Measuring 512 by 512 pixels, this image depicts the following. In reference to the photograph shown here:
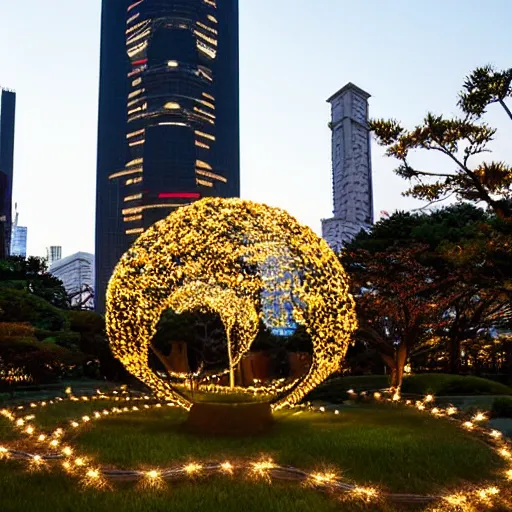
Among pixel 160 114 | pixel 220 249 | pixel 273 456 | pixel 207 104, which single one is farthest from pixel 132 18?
pixel 273 456

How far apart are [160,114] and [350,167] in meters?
78.0

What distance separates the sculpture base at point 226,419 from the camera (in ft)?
28.2

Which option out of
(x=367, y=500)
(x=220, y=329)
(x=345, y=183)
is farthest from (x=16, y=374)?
(x=345, y=183)

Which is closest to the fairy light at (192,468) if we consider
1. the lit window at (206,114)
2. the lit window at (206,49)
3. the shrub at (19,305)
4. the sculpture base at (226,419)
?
the sculpture base at (226,419)

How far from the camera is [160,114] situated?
4688 inches

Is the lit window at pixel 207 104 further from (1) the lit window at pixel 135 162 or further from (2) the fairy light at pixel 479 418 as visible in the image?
(2) the fairy light at pixel 479 418

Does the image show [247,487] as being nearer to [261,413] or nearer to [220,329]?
[261,413]

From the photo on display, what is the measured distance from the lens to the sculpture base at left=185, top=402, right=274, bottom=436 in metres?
8.59

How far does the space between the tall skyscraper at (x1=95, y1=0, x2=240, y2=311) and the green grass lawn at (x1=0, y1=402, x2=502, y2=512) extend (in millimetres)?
104670

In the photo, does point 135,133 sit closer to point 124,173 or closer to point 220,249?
point 124,173

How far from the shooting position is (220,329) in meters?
26.3

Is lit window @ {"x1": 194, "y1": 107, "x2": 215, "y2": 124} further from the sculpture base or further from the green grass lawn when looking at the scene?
the sculpture base

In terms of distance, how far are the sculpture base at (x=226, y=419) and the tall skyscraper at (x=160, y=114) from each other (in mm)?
105165

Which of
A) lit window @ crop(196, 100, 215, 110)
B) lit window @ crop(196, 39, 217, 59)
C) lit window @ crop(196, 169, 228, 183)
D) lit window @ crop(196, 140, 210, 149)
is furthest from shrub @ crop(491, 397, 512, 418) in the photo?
lit window @ crop(196, 39, 217, 59)
